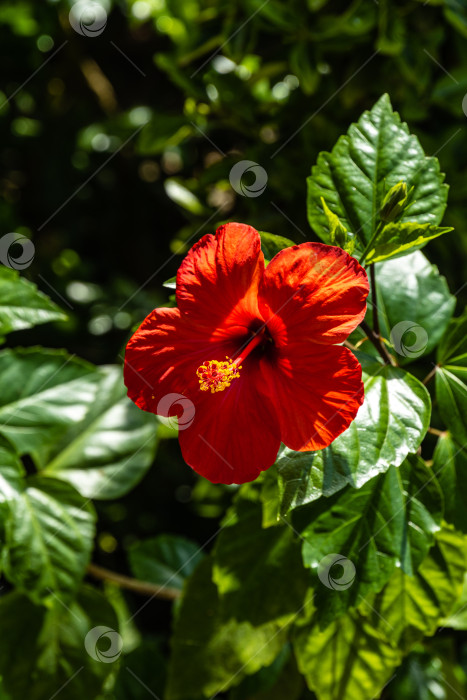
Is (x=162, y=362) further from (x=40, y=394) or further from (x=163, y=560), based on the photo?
(x=163, y=560)

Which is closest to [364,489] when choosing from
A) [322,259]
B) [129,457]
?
[322,259]

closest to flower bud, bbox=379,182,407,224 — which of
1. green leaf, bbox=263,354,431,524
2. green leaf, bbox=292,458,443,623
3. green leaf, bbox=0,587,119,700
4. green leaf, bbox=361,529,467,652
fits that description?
green leaf, bbox=263,354,431,524

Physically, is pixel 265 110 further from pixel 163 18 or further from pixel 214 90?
pixel 163 18

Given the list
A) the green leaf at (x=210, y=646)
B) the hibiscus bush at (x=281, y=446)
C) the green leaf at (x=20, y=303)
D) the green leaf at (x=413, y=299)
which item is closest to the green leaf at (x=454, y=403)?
the hibiscus bush at (x=281, y=446)

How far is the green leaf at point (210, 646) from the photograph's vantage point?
4.35ft

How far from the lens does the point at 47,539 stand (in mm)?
1279

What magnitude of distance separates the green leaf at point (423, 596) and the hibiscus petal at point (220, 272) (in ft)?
1.99

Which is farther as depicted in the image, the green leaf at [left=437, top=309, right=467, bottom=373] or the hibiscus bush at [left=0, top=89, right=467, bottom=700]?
the green leaf at [left=437, top=309, right=467, bottom=373]

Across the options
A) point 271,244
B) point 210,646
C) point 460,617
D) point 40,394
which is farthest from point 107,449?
point 460,617

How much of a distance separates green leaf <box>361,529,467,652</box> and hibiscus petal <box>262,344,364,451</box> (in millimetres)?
459

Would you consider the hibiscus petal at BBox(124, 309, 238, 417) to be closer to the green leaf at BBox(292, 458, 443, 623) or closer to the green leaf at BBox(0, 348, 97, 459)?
the green leaf at BBox(292, 458, 443, 623)

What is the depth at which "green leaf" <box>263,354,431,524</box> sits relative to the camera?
87cm

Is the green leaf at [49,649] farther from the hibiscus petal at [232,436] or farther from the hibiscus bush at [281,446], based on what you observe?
the hibiscus petal at [232,436]

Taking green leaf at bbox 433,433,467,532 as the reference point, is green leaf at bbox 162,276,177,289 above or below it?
above
